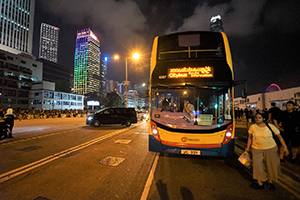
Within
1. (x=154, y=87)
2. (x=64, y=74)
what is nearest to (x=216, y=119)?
(x=154, y=87)

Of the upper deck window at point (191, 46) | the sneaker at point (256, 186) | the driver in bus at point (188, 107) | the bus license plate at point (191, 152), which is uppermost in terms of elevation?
the upper deck window at point (191, 46)

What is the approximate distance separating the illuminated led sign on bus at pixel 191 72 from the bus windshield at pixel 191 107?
405 millimetres

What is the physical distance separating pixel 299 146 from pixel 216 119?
9.44 ft

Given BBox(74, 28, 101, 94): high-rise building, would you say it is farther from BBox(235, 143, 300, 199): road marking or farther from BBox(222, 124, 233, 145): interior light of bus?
BBox(235, 143, 300, 199): road marking

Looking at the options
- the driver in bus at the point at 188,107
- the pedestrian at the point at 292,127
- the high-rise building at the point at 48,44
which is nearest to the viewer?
the pedestrian at the point at 292,127

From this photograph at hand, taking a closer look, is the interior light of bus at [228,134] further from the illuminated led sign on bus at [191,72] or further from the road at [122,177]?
the illuminated led sign on bus at [191,72]

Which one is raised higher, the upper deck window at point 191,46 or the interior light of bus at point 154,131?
the upper deck window at point 191,46

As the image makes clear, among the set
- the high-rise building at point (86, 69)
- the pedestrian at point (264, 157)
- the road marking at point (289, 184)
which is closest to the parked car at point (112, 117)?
the road marking at point (289, 184)

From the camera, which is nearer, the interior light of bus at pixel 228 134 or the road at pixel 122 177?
the road at pixel 122 177

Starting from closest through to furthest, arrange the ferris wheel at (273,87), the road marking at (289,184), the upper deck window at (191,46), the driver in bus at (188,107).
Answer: the road marking at (289,184) < the driver in bus at (188,107) < the upper deck window at (191,46) < the ferris wheel at (273,87)

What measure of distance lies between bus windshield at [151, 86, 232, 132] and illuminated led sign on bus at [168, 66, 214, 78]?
1.33 feet

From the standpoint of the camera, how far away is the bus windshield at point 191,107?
16.5 ft

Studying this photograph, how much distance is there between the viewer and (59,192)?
325cm

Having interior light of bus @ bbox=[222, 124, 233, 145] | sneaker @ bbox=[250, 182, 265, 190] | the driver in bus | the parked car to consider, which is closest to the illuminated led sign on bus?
the driver in bus
